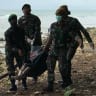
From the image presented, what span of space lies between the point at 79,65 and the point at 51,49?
4.98 meters

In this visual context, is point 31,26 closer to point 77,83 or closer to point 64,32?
point 77,83

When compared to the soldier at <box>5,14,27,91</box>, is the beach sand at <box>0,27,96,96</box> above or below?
below

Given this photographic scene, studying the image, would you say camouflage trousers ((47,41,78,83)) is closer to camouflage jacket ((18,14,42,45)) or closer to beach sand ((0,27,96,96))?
beach sand ((0,27,96,96))

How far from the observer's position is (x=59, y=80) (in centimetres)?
1517

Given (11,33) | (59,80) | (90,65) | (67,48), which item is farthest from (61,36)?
(90,65)

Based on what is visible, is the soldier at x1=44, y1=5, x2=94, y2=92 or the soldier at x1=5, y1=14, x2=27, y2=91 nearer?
the soldier at x1=44, y1=5, x2=94, y2=92

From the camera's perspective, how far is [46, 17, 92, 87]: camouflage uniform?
1333cm

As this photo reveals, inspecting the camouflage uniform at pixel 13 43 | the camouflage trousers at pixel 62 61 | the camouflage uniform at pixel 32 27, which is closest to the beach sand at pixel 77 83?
the camouflage trousers at pixel 62 61

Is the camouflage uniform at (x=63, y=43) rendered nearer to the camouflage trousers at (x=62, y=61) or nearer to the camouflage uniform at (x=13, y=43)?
the camouflage trousers at (x=62, y=61)

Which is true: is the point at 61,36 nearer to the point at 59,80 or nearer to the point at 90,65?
the point at 59,80

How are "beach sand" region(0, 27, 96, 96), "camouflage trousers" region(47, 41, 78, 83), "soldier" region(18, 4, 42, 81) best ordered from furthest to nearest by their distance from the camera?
1. "soldier" region(18, 4, 42, 81)
2. "camouflage trousers" region(47, 41, 78, 83)
3. "beach sand" region(0, 27, 96, 96)

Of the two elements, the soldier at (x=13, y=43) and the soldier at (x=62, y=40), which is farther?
the soldier at (x=13, y=43)

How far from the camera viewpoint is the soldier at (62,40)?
13312 mm

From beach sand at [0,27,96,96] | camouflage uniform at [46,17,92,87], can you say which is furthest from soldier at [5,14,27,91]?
camouflage uniform at [46,17,92,87]
